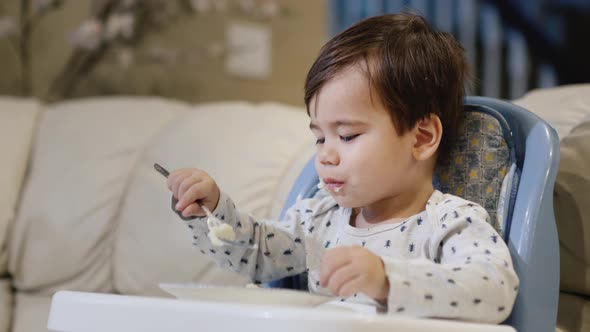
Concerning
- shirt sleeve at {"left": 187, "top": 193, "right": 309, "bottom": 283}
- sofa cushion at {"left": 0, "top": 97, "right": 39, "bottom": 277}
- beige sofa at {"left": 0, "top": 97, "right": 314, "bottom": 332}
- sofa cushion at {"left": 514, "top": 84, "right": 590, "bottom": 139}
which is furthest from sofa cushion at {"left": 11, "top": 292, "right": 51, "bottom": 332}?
sofa cushion at {"left": 514, "top": 84, "right": 590, "bottom": 139}

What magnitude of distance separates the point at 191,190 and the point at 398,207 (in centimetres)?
29

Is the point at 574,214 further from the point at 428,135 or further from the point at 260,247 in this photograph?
the point at 260,247

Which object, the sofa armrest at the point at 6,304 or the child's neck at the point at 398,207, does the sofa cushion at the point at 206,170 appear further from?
the child's neck at the point at 398,207

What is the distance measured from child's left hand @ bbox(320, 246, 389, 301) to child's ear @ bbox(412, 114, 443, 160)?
266mm

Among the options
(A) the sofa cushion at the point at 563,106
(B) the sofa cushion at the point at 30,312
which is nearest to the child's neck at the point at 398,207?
(A) the sofa cushion at the point at 563,106

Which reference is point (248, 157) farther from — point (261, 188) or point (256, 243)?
point (256, 243)

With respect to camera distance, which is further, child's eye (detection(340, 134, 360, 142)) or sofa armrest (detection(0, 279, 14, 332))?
sofa armrest (detection(0, 279, 14, 332))

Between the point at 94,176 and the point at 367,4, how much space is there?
3.83ft

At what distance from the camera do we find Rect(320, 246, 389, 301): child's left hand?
0.83m

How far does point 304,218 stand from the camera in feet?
3.95

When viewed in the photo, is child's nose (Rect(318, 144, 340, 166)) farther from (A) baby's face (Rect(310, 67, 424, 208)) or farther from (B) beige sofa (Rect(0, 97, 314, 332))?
(B) beige sofa (Rect(0, 97, 314, 332))

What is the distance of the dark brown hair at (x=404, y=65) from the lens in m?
1.04

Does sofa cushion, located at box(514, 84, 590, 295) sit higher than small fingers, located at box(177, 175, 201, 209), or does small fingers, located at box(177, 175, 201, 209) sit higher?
small fingers, located at box(177, 175, 201, 209)

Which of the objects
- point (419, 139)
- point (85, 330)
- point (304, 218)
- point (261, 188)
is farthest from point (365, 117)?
point (261, 188)
